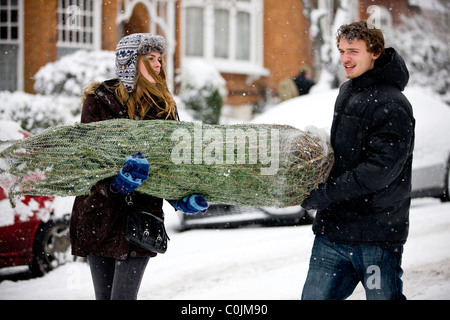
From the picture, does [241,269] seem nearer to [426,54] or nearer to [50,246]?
[50,246]

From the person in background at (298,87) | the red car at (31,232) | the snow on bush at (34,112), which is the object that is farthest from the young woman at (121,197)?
the person in background at (298,87)

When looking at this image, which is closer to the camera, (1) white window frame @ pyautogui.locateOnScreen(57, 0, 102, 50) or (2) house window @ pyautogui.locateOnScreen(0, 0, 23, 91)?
(2) house window @ pyautogui.locateOnScreen(0, 0, 23, 91)

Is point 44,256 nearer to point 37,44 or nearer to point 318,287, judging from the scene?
point 318,287

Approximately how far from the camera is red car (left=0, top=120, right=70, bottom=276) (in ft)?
17.1

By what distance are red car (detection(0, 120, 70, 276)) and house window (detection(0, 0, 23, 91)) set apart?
8.57 m

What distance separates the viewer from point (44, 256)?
5469mm

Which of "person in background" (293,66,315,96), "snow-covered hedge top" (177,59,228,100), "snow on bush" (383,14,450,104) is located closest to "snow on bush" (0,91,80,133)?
"snow-covered hedge top" (177,59,228,100)

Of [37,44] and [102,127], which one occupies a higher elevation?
[37,44]

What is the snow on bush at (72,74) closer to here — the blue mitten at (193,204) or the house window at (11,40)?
the house window at (11,40)

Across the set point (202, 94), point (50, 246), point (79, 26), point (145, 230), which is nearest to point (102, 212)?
point (145, 230)

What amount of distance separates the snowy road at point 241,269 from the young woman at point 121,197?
221cm

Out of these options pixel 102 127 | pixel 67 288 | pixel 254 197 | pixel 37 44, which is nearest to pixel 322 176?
pixel 254 197

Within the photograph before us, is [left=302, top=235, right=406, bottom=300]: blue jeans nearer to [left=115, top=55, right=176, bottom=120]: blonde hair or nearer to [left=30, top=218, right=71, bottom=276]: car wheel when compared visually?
[left=115, top=55, right=176, bottom=120]: blonde hair
